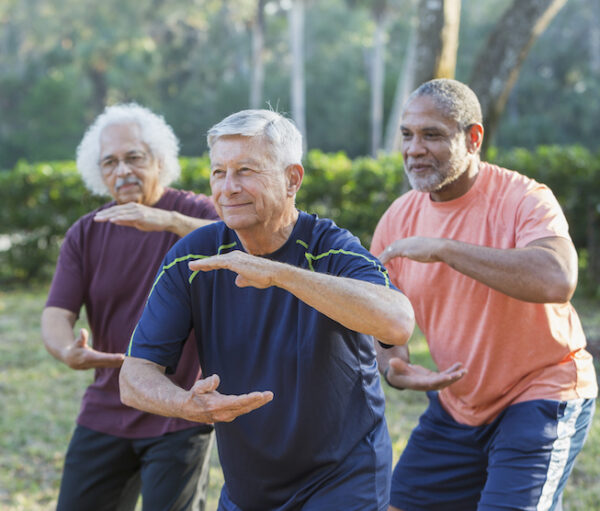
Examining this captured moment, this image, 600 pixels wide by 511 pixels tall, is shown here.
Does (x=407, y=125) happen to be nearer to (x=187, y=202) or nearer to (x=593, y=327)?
(x=187, y=202)

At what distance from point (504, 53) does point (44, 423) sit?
578 centimetres

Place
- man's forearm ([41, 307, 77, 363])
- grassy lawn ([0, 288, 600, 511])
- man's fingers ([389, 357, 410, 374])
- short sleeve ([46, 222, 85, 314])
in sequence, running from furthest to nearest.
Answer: grassy lawn ([0, 288, 600, 511])
short sleeve ([46, 222, 85, 314])
man's forearm ([41, 307, 77, 363])
man's fingers ([389, 357, 410, 374])

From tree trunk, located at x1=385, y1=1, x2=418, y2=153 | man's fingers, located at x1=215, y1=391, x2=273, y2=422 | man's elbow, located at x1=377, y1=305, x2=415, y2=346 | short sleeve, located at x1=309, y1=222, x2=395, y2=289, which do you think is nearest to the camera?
man's fingers, located at x1=215, y1=391, x2=273, y2=422

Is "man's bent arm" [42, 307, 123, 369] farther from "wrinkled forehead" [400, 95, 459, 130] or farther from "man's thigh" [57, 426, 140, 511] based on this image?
"wrinkled forehead" [400, 95, 459, 130]

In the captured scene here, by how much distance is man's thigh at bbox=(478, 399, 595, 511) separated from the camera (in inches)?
104

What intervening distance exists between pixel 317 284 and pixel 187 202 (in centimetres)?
161

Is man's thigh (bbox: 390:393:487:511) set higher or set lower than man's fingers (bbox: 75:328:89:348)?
lower

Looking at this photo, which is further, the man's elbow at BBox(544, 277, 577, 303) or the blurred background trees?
the blurred background trees

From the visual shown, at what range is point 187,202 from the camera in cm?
345

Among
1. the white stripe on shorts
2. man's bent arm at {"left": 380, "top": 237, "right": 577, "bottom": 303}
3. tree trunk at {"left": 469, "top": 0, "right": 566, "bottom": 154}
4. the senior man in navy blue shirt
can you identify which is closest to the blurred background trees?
tree trunk at {"left": 469, "top": 0, "right": 566, "bottom": 154}

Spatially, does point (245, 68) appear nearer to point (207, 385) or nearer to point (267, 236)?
point (267, 236)

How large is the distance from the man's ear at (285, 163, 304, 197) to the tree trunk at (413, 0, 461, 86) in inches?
197

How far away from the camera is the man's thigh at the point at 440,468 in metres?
3.06

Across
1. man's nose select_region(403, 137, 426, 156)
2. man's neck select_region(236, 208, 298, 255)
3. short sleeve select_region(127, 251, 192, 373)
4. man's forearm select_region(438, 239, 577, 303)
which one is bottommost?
short sleeve select_region(127, 251, 192, 373)
